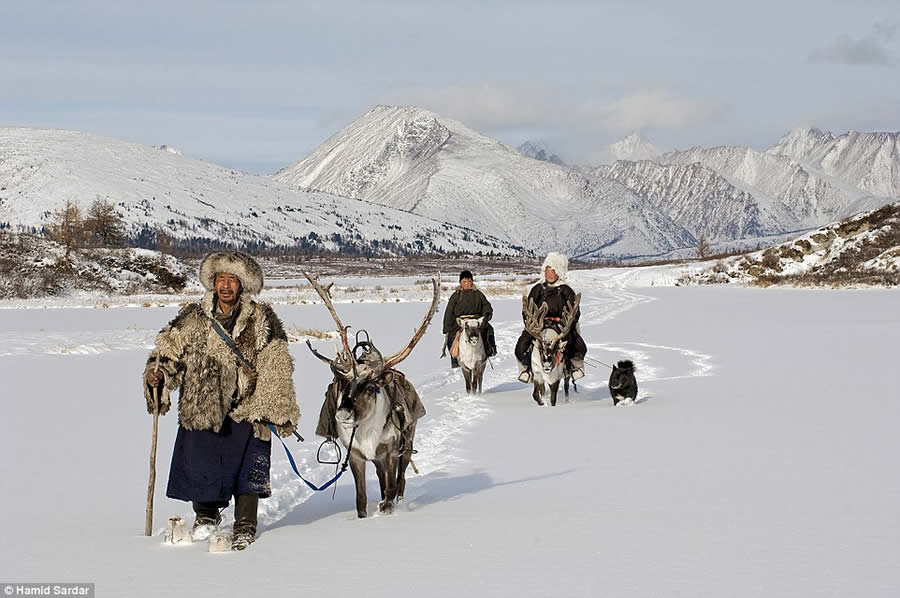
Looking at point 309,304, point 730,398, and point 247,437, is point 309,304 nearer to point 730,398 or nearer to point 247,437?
point 730,398

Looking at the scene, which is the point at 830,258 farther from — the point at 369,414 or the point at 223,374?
the point at 223,374

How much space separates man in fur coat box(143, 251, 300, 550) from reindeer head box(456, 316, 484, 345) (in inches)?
342

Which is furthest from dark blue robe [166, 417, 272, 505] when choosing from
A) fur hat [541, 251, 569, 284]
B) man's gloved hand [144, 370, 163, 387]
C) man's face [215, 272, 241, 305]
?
fur hat [541, 251, 569, 284]

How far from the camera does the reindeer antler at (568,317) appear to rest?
47.2 ft

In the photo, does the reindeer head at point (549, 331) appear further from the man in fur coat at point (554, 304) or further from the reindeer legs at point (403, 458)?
the reindeer legs at point (403, 458)

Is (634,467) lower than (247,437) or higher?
lower

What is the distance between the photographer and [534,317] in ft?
47.9

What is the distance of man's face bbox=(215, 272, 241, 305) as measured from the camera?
7.15m

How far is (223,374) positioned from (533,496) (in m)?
3.02

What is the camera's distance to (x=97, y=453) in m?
10.3

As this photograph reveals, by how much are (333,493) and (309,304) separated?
1510 inches

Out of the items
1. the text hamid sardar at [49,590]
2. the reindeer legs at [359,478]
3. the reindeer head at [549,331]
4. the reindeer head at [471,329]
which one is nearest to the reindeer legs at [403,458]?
the reindeer legs at [359,478]

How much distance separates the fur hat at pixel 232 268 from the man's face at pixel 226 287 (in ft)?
0.11

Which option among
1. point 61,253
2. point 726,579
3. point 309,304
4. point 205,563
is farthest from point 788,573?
point 61,253
